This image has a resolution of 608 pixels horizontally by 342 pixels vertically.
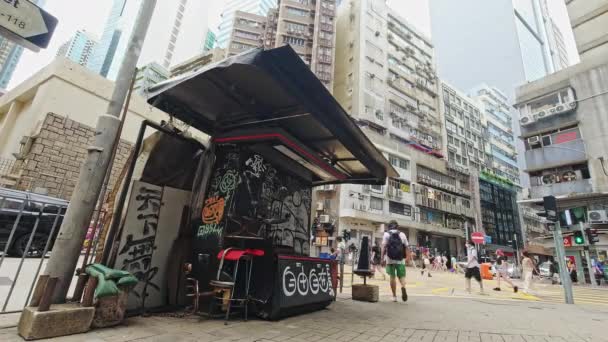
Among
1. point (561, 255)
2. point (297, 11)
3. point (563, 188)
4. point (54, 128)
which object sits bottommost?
point (561, 255)

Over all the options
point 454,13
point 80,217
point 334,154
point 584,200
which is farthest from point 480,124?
point 80,217

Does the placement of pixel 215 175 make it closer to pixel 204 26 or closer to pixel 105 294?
pixel 105 294

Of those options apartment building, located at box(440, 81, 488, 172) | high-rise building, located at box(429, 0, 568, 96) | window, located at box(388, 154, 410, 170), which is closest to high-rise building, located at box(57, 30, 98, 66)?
window, located at box(388, 154, 410, 170)

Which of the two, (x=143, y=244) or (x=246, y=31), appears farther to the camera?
(x=246, y=31)

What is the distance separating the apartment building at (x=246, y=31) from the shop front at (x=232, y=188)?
52.8 meters

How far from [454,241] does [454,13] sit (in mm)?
60443

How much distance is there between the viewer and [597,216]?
75.7 feet

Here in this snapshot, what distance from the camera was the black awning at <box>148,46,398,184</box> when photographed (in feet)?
10.9

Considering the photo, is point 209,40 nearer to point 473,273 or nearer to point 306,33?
point 306,33

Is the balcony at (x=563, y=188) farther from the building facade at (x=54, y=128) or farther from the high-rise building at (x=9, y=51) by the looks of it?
the building facade at (x=54, y=128)

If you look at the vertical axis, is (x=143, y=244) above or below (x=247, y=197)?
below

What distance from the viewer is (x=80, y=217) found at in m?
3.30

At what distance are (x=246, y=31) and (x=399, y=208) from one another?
43507mm

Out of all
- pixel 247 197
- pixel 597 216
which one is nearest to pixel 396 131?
pixel 597 216
